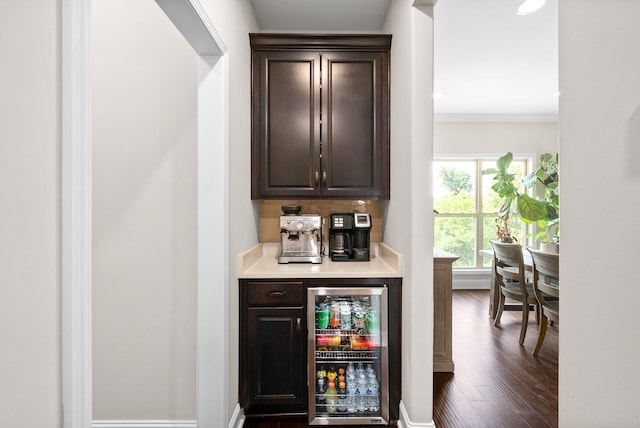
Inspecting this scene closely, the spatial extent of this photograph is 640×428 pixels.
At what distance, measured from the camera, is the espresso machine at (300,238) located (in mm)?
2564

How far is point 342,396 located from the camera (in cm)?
227

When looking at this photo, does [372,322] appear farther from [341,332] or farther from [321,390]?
[321,390]

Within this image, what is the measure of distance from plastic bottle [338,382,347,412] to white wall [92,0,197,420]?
922 millimetres

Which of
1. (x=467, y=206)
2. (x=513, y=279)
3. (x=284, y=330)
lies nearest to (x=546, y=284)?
(x=513, y=279)

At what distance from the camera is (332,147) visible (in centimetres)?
265

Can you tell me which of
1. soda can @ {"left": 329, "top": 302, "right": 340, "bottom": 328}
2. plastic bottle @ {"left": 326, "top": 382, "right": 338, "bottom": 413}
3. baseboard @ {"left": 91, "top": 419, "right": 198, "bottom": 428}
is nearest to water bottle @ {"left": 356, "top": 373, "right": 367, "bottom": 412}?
plastic bottle @ {"left": 326, "top": 382, "right": 338, "bottom": 413}

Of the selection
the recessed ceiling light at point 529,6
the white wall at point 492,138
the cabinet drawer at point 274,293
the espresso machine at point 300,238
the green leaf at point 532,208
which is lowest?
the cabinet drawer at point 274,293

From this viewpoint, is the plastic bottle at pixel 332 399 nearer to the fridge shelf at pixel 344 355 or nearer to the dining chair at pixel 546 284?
the fridge shelf at pixel 344 355
